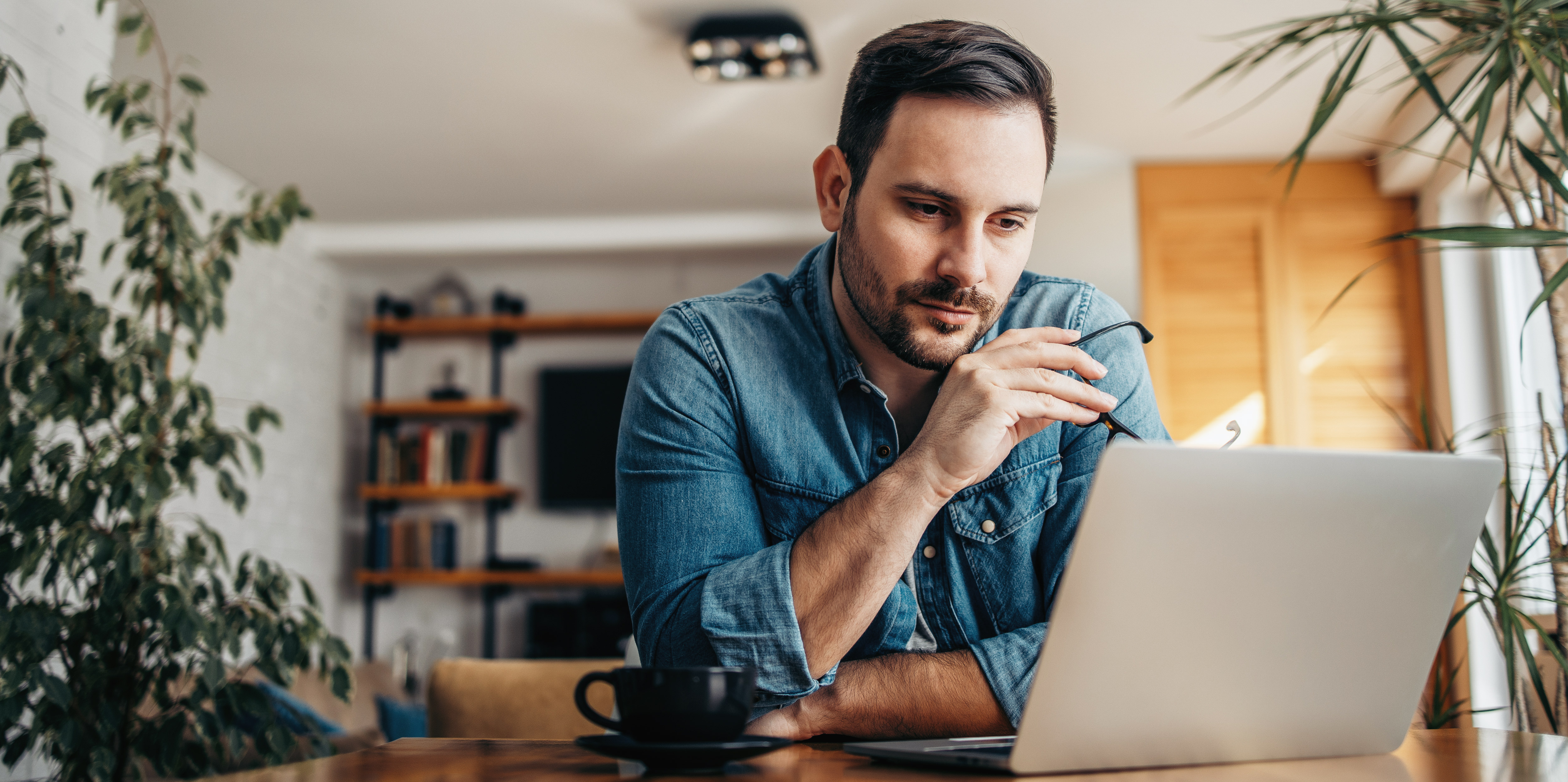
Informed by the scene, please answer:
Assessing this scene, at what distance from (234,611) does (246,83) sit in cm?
230

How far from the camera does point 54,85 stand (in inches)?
91.2

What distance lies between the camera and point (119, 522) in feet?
7.16

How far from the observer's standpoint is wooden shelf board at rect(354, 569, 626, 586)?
17.4ft

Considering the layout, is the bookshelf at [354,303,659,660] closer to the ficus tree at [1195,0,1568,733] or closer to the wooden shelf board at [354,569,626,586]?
the wooden shelf board at [354,569,626,586]

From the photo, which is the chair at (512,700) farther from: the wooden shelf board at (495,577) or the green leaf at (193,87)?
the wooden shelf board at (495,577)

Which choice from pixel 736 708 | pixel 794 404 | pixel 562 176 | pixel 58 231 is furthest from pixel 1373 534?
pixel 562 176

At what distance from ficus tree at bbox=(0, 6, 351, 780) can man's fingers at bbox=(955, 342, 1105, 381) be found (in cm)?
174

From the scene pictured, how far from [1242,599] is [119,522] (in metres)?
2.22

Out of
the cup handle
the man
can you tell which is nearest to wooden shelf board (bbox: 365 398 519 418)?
the man

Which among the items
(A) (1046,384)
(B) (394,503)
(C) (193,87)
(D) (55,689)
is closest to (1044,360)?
(A) (1046,384)

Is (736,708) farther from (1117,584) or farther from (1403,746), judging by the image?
(1403,746)

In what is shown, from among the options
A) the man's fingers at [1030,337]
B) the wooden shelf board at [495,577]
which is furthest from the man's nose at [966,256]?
the wooden shelf board at [495,577]

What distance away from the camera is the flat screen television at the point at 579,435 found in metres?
5.58

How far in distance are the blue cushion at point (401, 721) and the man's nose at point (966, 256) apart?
254cm
